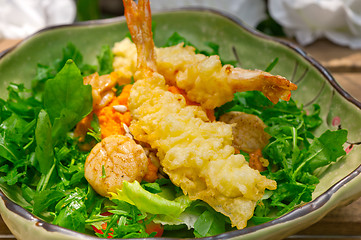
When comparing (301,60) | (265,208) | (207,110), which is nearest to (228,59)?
(301,60)

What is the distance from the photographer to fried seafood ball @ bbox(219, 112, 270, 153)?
2.64m

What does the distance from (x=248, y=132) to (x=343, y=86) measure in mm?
1490

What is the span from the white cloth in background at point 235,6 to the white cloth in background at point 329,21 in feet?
3.39

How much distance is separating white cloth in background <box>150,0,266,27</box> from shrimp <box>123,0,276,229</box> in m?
3.09

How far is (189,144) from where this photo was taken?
2322mm

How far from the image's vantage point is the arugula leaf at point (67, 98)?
2666 millimetres

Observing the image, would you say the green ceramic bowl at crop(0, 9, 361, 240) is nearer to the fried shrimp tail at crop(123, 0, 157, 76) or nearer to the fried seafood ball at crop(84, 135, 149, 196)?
the fried seafood ball at crop(84, 135, 149, 196)

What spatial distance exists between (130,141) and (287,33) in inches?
119

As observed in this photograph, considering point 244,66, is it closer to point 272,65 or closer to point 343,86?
point 272,65

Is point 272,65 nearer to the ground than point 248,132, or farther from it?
farther from it

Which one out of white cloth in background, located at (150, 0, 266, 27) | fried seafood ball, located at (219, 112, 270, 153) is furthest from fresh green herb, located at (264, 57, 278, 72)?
white cloth in background, located at (150, 0, 266, 27)

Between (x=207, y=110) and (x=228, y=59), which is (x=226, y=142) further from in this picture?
(x=228, y=59)

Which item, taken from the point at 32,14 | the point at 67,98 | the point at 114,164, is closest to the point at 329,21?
the point at 67,98

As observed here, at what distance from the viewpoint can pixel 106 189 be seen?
2.29 m
